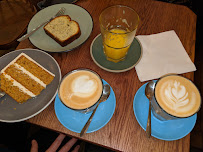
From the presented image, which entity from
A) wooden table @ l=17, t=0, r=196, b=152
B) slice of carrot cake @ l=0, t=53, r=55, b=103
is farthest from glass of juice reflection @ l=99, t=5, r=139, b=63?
slice of carrot cake @ l=0, t=53, r=55, b=103

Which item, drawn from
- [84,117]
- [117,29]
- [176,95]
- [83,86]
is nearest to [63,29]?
[117,29]

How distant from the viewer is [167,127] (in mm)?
750

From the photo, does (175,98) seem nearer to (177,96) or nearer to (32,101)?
(177,96)

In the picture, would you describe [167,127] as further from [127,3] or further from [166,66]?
[127,3]

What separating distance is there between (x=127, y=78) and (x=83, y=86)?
0.94ft

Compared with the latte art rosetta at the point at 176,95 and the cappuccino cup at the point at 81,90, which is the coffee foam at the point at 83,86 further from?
the latte art rosetta at the point at 176,95

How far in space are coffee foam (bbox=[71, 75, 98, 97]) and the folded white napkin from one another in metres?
0.30

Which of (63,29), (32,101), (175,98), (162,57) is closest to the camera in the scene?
(175,98)

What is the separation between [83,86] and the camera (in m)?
0.77

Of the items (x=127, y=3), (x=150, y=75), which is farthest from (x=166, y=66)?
(x=127, y=3)

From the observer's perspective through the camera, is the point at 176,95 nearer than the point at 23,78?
Yes

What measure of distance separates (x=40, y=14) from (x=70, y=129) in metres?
0.92

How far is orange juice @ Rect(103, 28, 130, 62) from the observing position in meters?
0.87

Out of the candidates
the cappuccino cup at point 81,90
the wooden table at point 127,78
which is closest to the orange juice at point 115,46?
→ the wooden table at point 127,78
